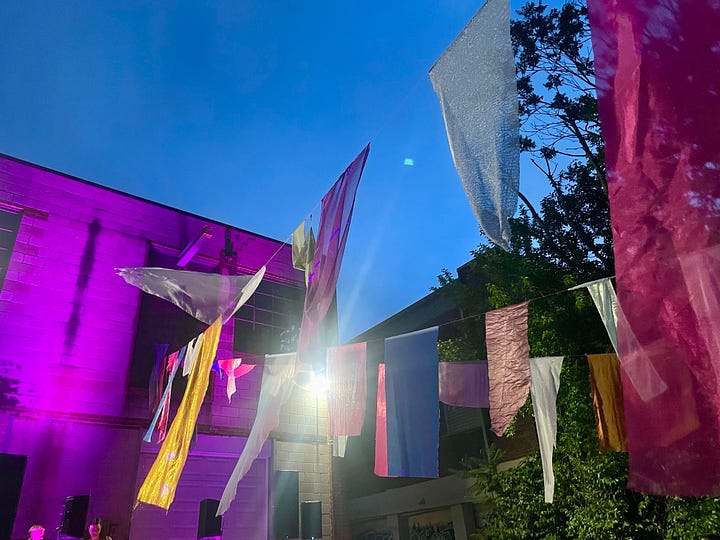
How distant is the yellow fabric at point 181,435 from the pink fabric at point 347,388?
5.25 feet

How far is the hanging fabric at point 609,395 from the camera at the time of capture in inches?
248

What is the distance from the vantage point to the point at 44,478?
7.73 m

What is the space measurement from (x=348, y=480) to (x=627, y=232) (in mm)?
17875

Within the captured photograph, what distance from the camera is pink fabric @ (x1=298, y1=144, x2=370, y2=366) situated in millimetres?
5148

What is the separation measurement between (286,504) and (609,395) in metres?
6.38

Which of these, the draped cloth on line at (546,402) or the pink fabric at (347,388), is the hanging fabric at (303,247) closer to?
the pink fabric at (347,388)

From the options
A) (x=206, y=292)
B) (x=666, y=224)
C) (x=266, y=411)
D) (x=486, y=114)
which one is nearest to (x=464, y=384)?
(x=266, y=411)

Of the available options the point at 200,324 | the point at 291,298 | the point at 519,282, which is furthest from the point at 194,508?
the point at 519,282

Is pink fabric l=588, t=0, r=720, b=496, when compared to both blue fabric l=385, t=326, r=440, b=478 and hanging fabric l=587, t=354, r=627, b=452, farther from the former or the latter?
hanging fabric l=587, t=354, r=627, b=452

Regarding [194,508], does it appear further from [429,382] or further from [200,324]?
[429,382]

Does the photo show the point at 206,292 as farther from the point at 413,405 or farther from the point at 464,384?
the point at 464,384

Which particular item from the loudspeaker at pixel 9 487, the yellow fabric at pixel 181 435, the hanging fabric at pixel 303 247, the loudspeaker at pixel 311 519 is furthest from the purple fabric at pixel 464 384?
the loudspeaker at pixel 9 487

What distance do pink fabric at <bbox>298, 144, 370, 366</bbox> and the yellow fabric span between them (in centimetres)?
177

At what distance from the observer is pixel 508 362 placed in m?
5.46
